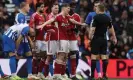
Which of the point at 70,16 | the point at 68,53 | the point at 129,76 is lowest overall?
the point at 129,76

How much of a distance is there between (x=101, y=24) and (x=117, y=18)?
8565mm

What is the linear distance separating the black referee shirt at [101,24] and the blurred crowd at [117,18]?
19.2 ft

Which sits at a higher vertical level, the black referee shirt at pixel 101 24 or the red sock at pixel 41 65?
the black referee shirt at pixel 101 24

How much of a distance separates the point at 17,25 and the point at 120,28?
882cm

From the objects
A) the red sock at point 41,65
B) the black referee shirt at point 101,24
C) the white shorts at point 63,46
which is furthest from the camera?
the red sock at point 41,65

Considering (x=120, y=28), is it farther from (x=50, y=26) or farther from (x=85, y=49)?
(x=50, y=26)

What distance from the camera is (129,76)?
21.0 m

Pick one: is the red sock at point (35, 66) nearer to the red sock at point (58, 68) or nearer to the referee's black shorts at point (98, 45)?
the red sock at point (58, 68)

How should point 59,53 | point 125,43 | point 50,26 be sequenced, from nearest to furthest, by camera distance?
point 59,53 → point 50,26 → point 125,43

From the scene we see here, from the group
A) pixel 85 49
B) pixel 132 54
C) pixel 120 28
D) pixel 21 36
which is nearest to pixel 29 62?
pixel 21 36

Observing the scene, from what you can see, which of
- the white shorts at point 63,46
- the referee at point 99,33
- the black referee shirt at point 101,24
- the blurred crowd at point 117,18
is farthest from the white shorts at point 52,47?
the blurred crowd at point 117,18

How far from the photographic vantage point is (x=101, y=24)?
52.0ft

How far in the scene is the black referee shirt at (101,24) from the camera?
51.7 ft

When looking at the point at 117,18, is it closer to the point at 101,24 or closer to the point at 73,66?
the point at 73,66
